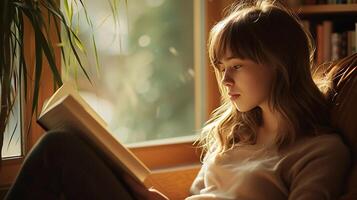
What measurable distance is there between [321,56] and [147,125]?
0.77 metres

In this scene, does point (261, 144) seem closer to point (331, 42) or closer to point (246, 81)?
point (246, 81)

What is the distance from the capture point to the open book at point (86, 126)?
3.92 feet

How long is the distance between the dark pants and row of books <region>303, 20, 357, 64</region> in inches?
47.3

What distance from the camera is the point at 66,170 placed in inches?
47.0

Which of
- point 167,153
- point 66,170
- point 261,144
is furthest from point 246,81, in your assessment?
point 167,153

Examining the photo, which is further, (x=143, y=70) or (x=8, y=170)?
(x=143, y=70)

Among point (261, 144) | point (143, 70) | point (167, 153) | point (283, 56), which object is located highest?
point (283, 56)

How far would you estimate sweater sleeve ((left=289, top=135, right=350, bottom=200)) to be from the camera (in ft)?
3.82

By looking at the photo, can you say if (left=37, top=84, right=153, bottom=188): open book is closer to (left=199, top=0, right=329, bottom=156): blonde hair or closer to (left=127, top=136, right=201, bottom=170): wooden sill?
(left=199, top=0, right=329, bottom=156): blonde hair

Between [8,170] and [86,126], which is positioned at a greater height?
[86,126]

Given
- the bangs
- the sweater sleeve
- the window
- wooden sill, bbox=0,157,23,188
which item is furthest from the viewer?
the window

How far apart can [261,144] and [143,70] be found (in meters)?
0.83

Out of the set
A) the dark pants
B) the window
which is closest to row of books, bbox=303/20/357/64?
the window

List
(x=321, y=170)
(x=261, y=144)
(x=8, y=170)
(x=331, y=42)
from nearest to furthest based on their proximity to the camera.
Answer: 1. (x=321, y=170)
2. (x=261, y=144)
3. (x=8, y=170)
4. (x=331, y=42)
